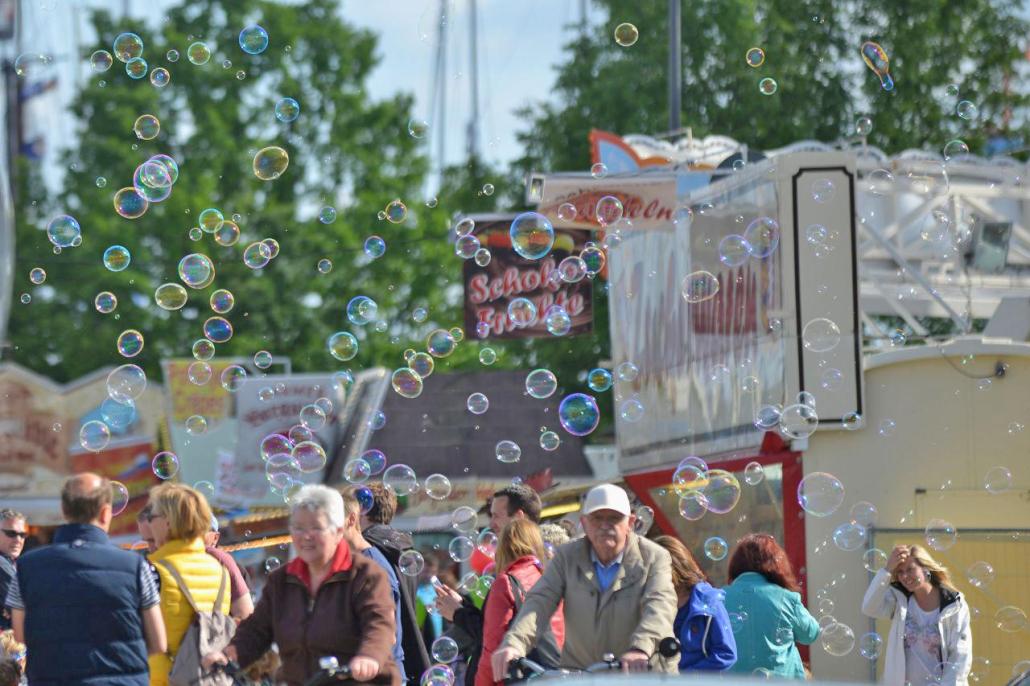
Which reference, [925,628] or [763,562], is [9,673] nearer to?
[763,562]

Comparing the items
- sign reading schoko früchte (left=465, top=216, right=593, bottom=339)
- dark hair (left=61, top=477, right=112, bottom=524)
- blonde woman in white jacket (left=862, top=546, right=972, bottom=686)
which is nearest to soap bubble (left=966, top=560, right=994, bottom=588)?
blonde woman in white jacket (left=862, top=546, right=972, bottom=686)

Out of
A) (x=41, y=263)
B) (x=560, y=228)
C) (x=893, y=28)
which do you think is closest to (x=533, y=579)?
(x=560, y=228)

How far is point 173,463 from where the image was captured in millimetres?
11898

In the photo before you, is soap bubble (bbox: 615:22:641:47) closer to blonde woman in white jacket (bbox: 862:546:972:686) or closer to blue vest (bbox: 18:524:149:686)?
blonde woman in white jacket (bbox: 862:546:972:686)

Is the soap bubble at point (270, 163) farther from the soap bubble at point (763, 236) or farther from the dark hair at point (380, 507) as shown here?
the dark hair at point (380, 507)

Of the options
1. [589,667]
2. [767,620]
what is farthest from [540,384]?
[589,667]

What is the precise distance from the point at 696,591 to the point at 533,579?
0.72 meters

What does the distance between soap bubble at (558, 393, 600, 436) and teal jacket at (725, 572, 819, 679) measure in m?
3.57

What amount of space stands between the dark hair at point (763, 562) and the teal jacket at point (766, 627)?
6 cm

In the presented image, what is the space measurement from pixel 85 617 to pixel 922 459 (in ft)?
23.5

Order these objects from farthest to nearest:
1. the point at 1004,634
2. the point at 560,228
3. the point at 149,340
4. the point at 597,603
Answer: the point at 149,340 < the point at 560,228 < the point at 1004,634 < the point at 597,603


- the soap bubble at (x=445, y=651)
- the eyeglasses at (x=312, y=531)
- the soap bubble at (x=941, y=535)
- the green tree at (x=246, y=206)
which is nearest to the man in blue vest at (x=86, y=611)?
the eyeglasses at (x=312, y=531)

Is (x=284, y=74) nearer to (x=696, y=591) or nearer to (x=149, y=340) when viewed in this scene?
(x=149, y=340)

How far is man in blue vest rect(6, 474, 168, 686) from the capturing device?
254 inches
